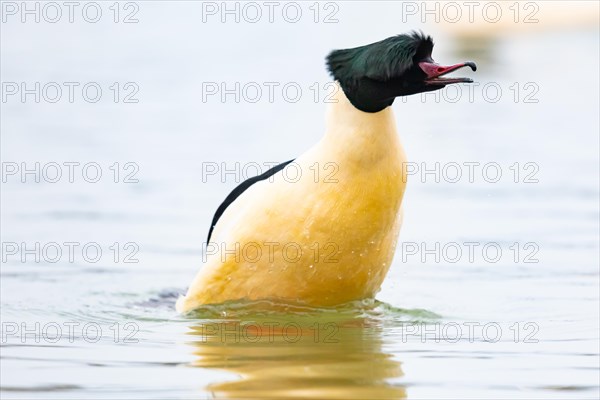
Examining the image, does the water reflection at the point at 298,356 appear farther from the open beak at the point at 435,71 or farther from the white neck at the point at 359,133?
the open beak at the point at 435,71

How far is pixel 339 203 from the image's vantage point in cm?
854

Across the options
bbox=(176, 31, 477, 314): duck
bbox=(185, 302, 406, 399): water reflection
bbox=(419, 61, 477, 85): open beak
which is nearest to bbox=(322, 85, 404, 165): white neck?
bbox=(176, 31, 477, 314): duck

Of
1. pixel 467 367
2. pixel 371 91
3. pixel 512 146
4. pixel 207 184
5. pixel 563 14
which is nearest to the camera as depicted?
pixel 467 367

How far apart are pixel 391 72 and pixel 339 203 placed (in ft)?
2.92

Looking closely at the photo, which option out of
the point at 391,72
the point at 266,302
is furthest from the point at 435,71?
the point at 266,302

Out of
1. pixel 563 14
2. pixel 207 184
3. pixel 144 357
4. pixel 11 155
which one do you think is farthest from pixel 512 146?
pixel 563 14

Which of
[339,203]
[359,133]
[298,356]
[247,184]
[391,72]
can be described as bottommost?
[298,356]


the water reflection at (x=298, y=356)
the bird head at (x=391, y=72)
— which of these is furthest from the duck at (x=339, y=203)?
the water reflection at (x=298, y=356)

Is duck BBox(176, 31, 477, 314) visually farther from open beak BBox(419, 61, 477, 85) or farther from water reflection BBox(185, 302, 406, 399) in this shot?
water reflection BBox(185, 302, 406, 399)

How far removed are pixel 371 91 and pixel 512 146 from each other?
9946mm

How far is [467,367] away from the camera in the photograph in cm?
762

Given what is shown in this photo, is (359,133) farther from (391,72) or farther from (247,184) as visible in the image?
(247,184)

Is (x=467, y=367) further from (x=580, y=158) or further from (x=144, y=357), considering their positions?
(x=580, y=158)

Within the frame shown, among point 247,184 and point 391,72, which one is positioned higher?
point 391,72
